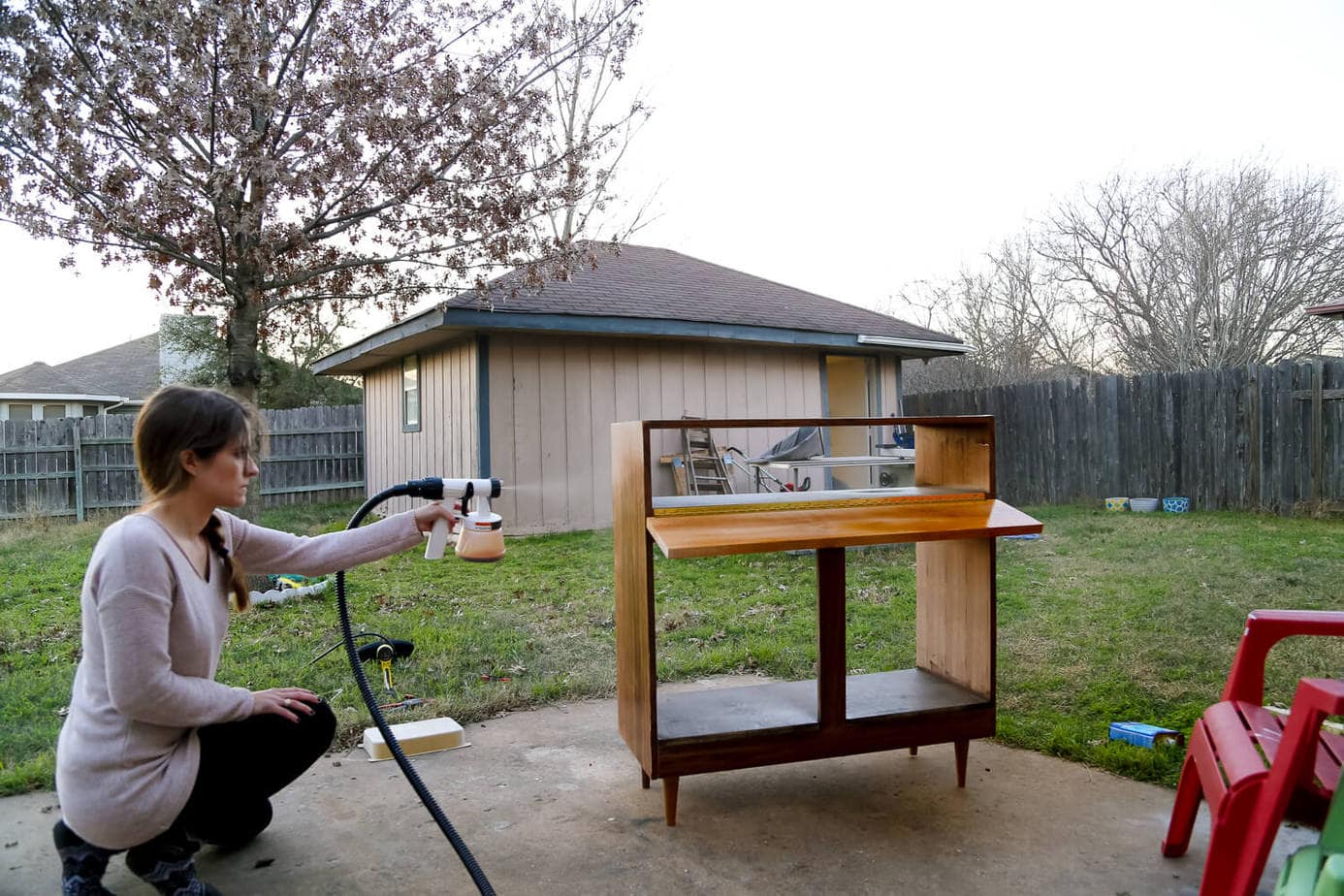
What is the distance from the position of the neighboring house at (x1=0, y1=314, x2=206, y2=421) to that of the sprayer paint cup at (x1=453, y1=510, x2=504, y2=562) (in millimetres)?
19989

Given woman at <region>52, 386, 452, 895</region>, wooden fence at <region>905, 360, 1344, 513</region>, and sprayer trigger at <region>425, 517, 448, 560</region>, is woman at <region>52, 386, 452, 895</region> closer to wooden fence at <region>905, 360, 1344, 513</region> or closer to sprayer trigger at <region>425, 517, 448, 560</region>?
sprayer trigger at <region>425, 517, 448, 560</region>

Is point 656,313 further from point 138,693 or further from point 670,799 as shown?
point 138,693

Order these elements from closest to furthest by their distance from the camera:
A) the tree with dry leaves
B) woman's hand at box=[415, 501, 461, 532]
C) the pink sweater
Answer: the pink sweater < woman's hand at box=[415, 501, 461, 532] < the tree with dry leaves

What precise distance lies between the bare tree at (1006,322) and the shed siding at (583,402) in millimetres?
9708

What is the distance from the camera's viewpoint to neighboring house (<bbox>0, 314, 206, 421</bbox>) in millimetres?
21516

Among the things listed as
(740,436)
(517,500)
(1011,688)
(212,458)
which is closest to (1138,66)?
(740,436)

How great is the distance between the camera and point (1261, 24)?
912 cm

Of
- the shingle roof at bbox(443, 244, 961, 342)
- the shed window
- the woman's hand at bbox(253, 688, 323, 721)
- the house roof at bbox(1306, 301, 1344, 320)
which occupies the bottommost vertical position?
the woman's hand at bbox(253, 688, 323, 721)

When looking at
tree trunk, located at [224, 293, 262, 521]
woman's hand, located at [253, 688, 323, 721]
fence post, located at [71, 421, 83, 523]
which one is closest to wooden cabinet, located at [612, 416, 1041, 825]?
woman's hand, located at [253, 688, 323, 721]

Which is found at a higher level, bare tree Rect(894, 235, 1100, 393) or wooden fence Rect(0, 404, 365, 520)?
bare tree Rect(894, 235, 1100, 393)

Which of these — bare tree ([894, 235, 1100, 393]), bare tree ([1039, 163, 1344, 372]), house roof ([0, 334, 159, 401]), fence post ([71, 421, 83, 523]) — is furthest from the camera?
house roof ([0, 334, 159, 401])

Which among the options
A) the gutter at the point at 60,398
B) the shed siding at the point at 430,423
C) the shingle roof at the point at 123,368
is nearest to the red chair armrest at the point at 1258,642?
the shed siding at the point at 430,423

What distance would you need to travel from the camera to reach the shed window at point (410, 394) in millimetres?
10172

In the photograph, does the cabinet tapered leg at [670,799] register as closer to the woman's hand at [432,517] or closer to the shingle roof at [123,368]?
the woman's hand at [432,517]
